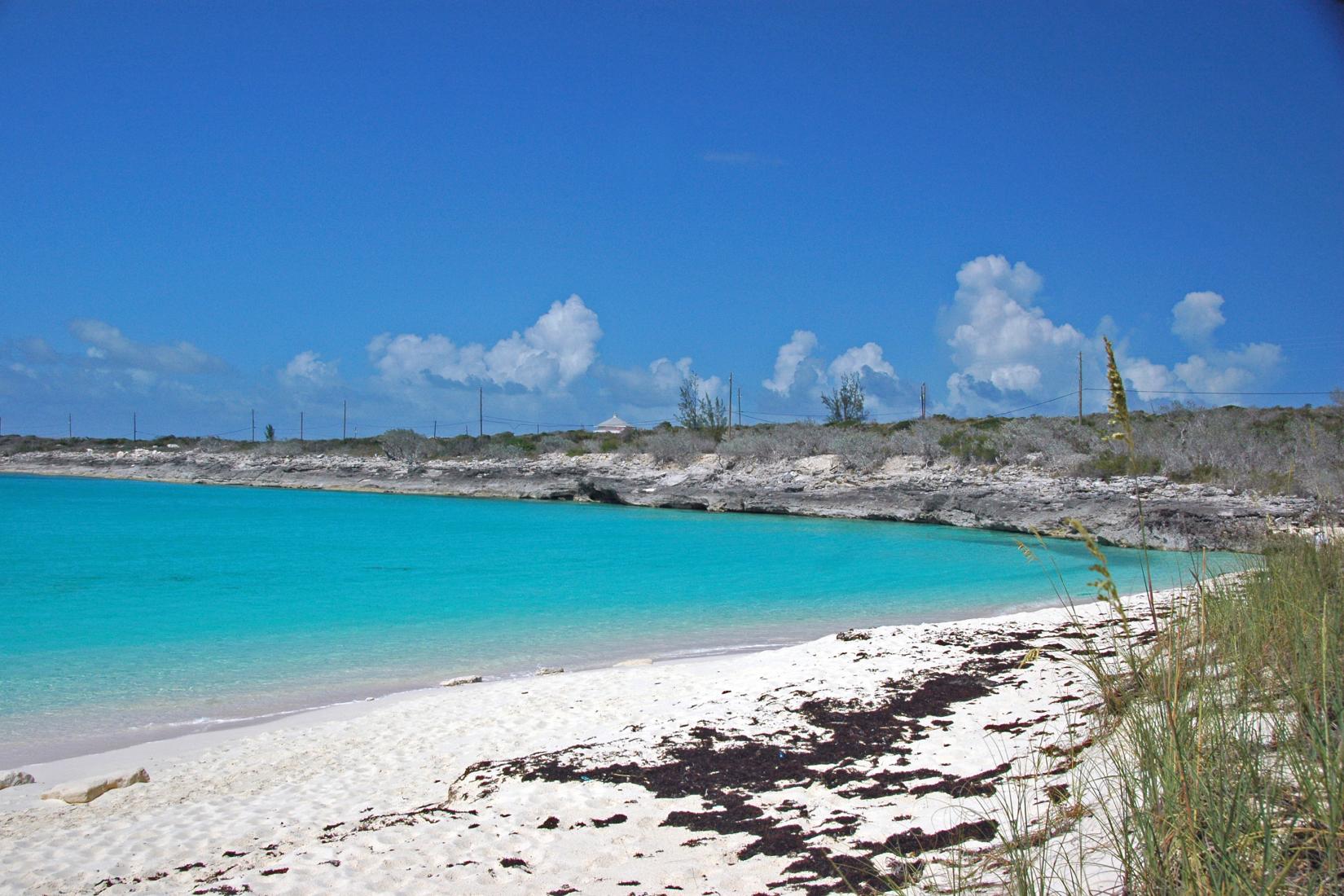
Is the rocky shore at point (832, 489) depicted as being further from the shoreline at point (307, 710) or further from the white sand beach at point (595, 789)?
the white sand beach at point (595, 789)

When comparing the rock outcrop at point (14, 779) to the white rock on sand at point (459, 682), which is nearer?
the rock outcrop at point (14, 779)

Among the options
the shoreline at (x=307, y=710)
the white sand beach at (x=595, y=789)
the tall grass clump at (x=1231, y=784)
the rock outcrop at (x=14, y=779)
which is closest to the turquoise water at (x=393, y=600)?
the shoreline at (x=307, y=710)

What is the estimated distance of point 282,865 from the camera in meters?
4.34

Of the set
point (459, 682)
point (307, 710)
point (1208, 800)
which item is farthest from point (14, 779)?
point (1208, 800)

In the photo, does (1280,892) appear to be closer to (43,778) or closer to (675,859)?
(675,859)

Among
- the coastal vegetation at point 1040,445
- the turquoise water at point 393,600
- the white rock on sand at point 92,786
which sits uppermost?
the coastal vegetation at point 1040,445

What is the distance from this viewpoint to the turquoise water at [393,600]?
369 inches

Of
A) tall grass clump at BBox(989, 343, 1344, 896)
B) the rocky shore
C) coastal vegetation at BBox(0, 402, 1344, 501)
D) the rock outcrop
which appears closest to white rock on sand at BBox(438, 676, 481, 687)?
the rock outcrop

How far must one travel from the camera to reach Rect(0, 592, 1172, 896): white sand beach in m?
3.95

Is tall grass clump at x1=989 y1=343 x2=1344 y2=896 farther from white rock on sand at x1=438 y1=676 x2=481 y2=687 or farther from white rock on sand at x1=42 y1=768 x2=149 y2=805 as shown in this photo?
white rock on sand at x1=438 y1=676 x2=481 y2=687

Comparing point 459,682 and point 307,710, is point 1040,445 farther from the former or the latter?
point 307,710

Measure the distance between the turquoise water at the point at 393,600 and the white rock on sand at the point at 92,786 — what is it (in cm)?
163

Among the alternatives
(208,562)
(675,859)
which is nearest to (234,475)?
(208,562)

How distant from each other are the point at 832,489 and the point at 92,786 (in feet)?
113
